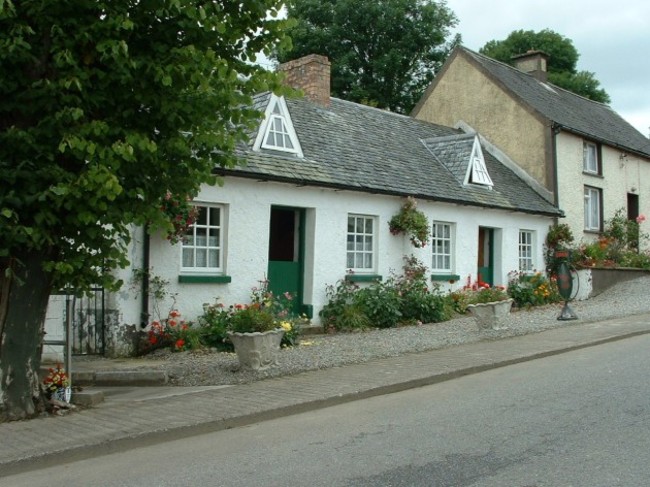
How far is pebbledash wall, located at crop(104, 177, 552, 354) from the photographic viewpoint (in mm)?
11719

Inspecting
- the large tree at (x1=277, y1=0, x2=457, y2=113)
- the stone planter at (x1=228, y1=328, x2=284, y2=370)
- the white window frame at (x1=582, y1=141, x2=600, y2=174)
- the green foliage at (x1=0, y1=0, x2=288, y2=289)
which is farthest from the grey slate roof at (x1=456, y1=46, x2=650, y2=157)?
the green foliage at (x1=0, y1=0, x2=288, y2=289)

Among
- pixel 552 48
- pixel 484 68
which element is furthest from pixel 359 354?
pixel 552 48

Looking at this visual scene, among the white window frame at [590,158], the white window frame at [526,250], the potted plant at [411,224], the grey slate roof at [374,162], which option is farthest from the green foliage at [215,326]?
the white window frame at [590,158]

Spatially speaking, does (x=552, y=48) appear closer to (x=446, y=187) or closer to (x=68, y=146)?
(x=446, y=187)

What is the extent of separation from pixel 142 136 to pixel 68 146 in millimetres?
699

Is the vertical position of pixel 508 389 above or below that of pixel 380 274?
below

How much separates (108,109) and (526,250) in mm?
16180

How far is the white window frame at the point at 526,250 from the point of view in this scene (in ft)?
67.3

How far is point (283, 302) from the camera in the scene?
1394 cm

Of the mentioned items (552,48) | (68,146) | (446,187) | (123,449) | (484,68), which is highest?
(552,48)

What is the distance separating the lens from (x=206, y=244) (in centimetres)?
1262

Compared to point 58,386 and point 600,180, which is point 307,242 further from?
point 600,180

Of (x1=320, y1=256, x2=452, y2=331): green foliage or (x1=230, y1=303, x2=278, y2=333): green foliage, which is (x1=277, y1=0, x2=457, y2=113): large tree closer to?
(x1=320, y1=256, x2=452, y2=331): green foliage

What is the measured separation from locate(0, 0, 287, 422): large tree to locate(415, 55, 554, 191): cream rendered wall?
16.3 meters
